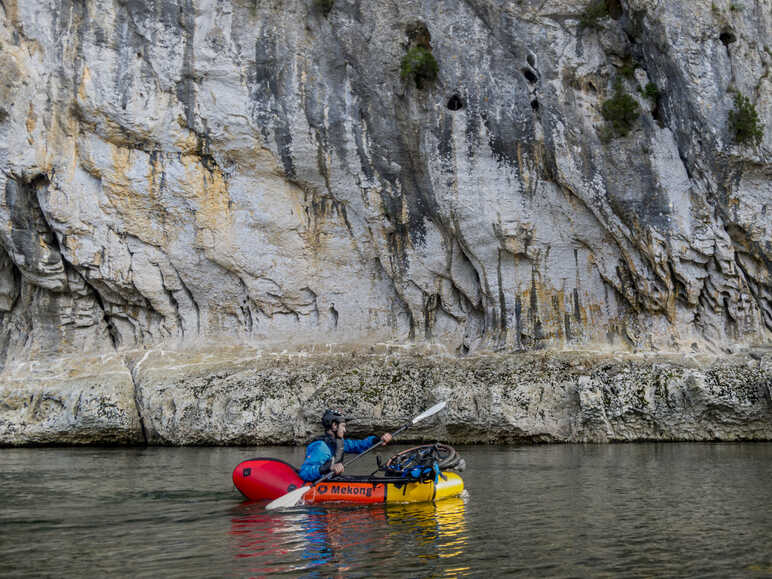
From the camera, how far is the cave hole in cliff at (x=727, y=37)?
22.1 meters

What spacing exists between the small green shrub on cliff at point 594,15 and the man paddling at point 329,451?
16.1 meters

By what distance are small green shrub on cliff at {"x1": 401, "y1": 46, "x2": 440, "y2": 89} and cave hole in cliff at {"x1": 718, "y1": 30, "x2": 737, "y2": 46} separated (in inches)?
327

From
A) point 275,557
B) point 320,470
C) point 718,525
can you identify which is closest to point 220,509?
point 320,470

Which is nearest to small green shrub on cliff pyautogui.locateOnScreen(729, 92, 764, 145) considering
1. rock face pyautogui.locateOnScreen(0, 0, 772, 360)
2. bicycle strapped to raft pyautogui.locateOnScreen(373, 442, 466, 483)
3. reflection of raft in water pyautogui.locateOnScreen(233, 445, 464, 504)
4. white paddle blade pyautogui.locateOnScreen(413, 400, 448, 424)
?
rock face pyautogui.locateOnScreen(0, 0, 772, 360)

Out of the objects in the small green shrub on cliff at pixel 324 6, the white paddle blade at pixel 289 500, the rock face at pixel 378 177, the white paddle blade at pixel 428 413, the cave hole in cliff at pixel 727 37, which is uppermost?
the small green shrub on cliff at pixel 324 6

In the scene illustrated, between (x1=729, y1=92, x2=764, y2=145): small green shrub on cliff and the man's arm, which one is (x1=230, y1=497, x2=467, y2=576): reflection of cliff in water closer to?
the man's arm

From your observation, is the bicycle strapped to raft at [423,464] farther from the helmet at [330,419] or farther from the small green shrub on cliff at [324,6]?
the small green shrub on cliff at [324,6]

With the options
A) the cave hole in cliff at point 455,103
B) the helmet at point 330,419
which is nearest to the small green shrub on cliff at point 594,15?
the cave hole in cliff at point 455,103

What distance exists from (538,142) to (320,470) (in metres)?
14.7

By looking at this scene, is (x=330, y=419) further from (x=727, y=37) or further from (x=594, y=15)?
(x=727, y=37)

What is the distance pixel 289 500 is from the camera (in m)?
11.6

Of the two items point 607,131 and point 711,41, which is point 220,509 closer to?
point 607,131

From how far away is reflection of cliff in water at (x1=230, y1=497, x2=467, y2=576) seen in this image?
7508 mm

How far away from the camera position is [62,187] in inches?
950
